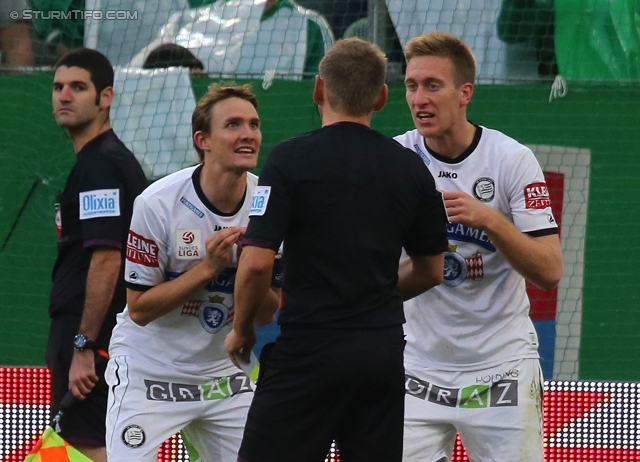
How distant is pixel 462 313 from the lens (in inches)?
162

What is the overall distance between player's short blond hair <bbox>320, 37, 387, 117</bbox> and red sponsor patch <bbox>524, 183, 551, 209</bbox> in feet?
3.07

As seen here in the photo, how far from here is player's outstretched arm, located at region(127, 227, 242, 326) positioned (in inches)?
151

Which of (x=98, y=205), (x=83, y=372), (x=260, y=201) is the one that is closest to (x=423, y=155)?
(x=260, y=201)

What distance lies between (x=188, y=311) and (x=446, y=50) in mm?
1496

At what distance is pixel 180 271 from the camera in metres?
4.20

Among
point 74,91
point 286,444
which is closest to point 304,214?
point 286,444

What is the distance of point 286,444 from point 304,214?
74 cm

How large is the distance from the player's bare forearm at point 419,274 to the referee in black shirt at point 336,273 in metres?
0.20

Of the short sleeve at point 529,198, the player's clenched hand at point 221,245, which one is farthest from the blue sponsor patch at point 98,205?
the short sleeve at point 529,198

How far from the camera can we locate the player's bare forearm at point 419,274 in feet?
11.7

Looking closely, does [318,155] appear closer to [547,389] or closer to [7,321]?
[547,389]
